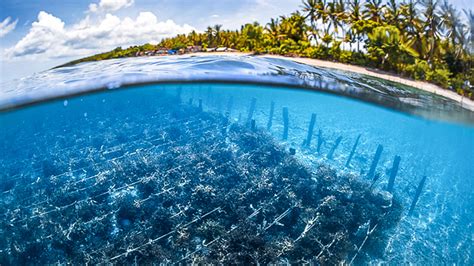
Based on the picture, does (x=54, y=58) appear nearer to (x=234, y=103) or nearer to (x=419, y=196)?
(x=234, y=103)

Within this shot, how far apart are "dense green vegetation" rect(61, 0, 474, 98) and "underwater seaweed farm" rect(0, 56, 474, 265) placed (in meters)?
1.70

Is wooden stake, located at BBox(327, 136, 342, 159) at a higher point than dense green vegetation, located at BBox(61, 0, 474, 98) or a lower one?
lower

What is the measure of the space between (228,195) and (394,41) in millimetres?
12426

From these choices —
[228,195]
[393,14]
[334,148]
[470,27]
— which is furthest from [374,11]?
[228,195]

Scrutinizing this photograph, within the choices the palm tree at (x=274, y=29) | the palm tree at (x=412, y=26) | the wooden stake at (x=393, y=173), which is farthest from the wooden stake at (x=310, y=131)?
the palm tree at (x=412, y=26)

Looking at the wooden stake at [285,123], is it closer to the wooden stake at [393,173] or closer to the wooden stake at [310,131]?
the wooden stake at [310,131]

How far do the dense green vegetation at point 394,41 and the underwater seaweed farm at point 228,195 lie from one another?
1.70 metres

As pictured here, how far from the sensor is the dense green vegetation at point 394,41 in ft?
43.2

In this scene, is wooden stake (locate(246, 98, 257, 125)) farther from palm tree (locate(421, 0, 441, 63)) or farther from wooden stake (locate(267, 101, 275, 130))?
palm tree (locate(421, 0, 441, 63))

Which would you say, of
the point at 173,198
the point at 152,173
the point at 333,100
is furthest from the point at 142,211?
the point at 333,100

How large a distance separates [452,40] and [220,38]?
1525 centimetres

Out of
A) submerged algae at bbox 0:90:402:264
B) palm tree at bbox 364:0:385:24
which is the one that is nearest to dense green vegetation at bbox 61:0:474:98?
→ palm tree at bbox 364:0:385:24

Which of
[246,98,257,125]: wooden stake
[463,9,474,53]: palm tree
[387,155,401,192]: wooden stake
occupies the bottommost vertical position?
[387,155,401,192]: wooden stake

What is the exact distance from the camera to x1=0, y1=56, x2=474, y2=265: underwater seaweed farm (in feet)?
19.1
